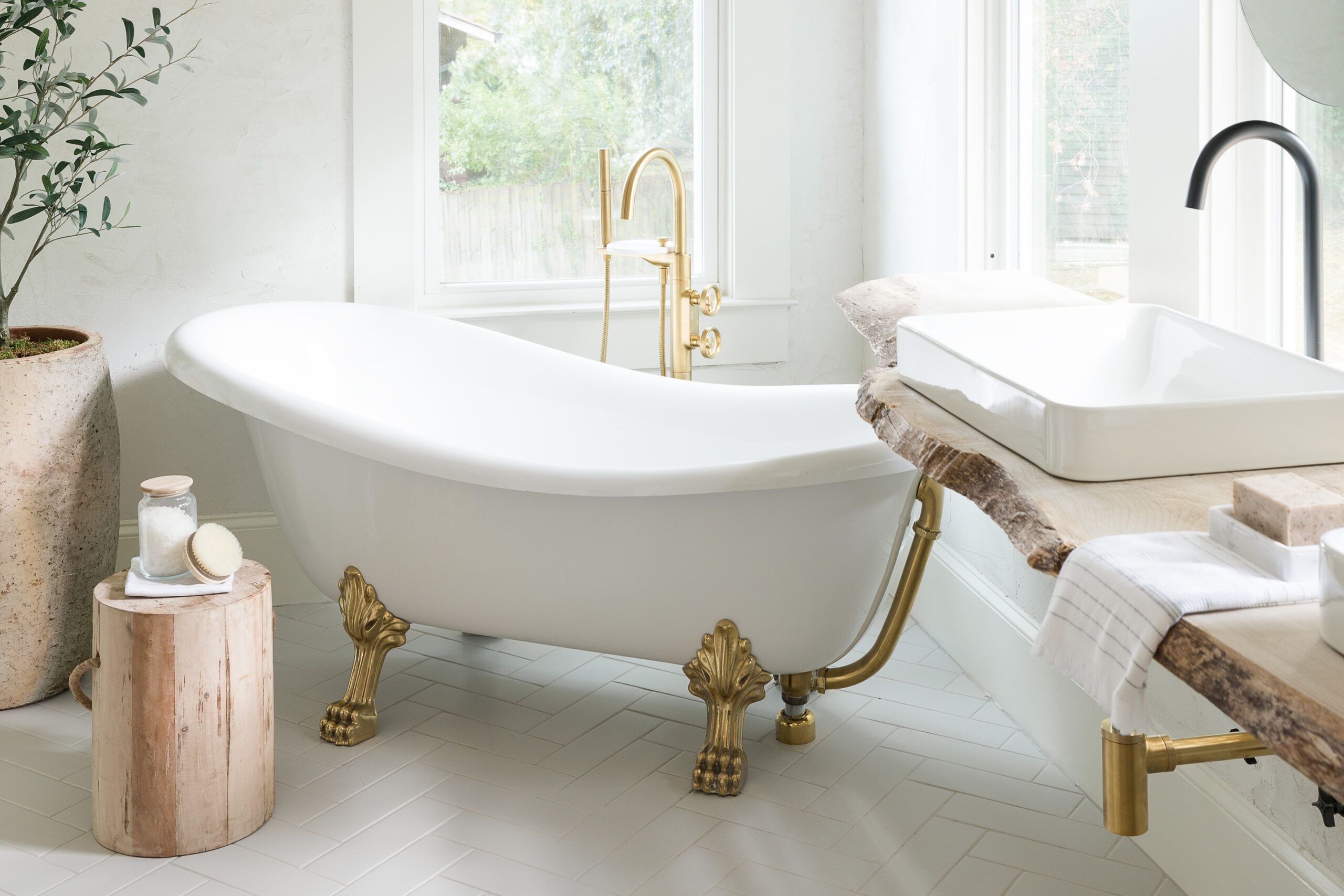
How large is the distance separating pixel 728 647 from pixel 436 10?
191cm

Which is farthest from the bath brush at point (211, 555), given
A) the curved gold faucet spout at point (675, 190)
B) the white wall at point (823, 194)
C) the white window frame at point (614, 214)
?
the white wall at point (823, 194)

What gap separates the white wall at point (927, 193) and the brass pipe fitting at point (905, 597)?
0.90 feet

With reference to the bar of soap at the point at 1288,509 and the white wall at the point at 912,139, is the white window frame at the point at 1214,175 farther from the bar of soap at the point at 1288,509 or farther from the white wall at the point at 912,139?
the bar of soap at the point at 1288,509

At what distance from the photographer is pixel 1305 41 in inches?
49.9

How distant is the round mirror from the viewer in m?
1.23

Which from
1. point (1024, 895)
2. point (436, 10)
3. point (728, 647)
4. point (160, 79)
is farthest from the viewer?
point (436, 10)

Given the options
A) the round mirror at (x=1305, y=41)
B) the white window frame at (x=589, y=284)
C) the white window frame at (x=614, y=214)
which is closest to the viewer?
the round mirror at (x=1305, y=41)

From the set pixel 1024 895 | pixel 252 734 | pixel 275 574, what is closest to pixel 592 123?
pixel 275 574

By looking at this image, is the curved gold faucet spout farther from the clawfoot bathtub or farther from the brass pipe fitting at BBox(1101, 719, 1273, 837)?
the brass pipe fitting at BBox(1101, 719, 1273, 837)

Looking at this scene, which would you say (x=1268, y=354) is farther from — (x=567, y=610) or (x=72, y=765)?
(x=72, y=765)

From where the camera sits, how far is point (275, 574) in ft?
10.1

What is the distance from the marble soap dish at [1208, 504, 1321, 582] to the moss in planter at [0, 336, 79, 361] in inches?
90.3

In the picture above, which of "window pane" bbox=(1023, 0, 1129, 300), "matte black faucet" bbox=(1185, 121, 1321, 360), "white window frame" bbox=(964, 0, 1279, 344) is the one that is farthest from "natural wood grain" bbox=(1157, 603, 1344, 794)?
"window pane" bbox=(1023, 0, 1129, 300)

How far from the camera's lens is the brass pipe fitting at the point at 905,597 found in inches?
81.6
